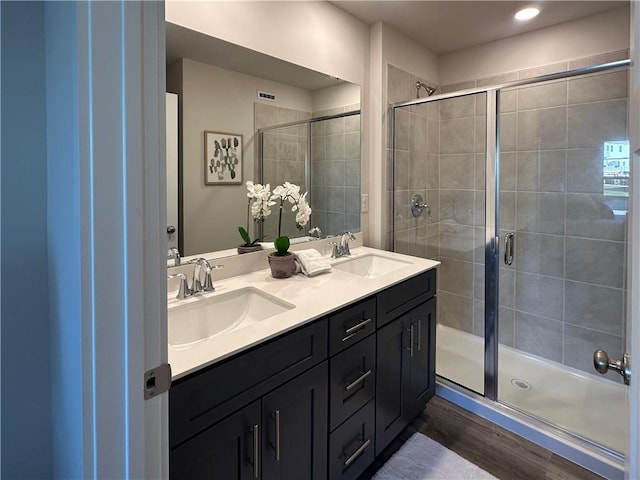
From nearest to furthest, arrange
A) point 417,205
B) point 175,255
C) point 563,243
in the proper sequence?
point 175,255 → point 563,243 → point 417,205

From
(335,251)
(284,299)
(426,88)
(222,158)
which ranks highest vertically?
(426,88)

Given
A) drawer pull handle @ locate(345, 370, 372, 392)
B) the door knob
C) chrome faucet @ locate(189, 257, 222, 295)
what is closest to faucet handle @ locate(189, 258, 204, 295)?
chrome faucet @ locate(189, 257, 222, 295)

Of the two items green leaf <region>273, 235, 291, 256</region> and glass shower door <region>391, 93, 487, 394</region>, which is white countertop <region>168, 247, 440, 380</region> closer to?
green leaf <region>273, 235, 291, 256</region>

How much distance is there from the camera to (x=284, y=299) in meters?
1.40

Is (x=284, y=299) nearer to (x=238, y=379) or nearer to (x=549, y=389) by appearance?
(x=238, y=379)

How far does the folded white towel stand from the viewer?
5.76 ft

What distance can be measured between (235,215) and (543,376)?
2284 mm

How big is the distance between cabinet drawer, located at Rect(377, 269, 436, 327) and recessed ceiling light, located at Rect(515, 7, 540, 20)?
5.54ft

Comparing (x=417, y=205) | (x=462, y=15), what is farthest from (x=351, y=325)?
(x=462, y=15)

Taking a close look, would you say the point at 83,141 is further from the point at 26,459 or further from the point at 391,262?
the point at 391,262

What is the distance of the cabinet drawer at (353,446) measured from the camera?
138cm

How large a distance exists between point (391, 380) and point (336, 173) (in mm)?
1233

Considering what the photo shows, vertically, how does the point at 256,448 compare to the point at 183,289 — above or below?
below

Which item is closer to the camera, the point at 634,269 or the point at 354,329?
the point at 634,269
